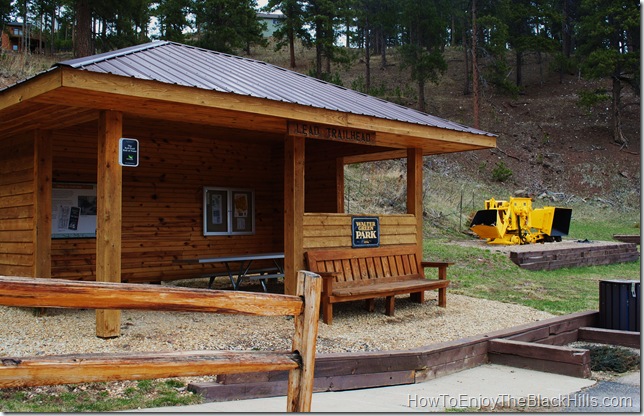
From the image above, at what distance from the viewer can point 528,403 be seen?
18.7ft

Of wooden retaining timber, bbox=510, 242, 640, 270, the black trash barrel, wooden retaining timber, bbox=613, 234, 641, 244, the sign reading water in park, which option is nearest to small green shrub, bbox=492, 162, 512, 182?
wooden retaining timber, bbox=613, 234, 641, 244

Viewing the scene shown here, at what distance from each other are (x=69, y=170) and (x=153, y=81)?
401 cm

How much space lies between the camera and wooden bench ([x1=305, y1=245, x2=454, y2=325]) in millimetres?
8977

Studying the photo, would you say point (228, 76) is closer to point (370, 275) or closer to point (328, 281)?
point (328, 281)

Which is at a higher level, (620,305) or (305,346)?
(305,346)

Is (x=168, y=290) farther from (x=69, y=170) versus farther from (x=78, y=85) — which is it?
(x=69, y=170)

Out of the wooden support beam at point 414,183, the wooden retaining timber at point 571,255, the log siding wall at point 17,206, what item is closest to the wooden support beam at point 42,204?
the log siding wall at point 17,206

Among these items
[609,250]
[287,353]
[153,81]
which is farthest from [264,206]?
[609,250]

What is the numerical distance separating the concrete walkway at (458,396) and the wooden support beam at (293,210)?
302 cm

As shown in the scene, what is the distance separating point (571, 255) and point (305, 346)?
54.5 ft

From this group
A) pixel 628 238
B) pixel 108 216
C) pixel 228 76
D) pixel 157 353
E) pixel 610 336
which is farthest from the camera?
pixel 628 238

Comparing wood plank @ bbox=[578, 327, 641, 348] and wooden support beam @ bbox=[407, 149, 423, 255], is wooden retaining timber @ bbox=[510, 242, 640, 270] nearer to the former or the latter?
wooden support beam @ bbox=[407, 149, 423, 255]

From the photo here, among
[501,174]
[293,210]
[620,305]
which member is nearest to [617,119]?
[501,174]

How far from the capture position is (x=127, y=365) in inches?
130
